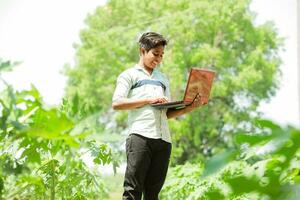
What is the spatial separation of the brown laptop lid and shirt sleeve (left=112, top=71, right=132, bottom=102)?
6.7 inches

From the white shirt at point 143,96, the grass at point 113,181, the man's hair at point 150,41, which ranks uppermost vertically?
the man's hair at point 150,41

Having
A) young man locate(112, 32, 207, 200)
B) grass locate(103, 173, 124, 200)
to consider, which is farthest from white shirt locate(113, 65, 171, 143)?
grass locate(103, 173, 124, 200)

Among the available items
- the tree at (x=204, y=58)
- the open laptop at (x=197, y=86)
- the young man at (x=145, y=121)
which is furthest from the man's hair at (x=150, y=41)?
the tree at (x=204, y=58)

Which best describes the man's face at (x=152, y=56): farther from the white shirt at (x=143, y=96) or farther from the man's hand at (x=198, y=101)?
the man's hand at (x=198, y=101)

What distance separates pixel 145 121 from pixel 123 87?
0.38ft

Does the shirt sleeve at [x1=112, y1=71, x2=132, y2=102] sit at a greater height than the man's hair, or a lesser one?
lesser

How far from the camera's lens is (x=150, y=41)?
181 centimetres

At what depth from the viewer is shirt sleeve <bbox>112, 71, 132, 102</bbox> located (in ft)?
5.84

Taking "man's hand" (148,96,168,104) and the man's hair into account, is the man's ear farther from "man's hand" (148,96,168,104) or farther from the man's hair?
"man's hand" (148,96,168,104)

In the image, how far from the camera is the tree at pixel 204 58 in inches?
504

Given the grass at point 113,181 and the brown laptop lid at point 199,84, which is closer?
the brown laptop lid at point 199,84

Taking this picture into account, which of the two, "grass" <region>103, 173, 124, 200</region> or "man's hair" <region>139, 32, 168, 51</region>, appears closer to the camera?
"man's hair" <region>139, 32, 168, 51</region>

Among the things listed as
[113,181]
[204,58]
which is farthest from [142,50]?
[204,58]

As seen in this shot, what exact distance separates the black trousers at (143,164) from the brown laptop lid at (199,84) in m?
0.16
